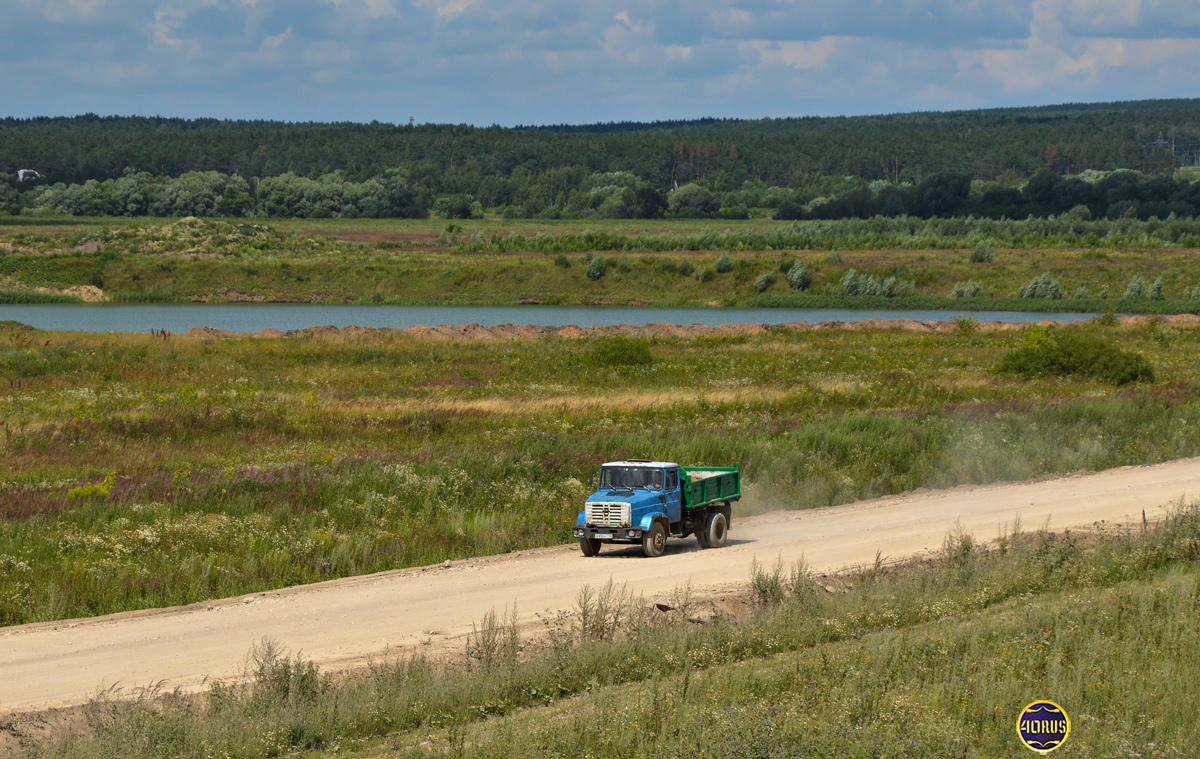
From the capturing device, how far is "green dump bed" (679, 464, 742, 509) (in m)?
19.5

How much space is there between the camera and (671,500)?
1925 centimetres

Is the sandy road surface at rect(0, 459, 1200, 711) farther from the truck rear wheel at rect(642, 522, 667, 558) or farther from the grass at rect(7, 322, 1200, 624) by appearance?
the grass at rect(7, 322, 1200, 624)

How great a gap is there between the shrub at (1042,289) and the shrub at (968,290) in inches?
142

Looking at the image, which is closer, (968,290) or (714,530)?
(714,530)

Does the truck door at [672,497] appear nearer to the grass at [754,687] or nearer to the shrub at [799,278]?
the grass at [754,687]

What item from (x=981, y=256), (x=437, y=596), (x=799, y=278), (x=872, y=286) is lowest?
(x=872, y=286)

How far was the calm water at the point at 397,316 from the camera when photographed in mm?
78000

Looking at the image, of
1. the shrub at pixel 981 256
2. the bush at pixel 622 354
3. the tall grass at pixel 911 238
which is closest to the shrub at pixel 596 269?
the tall grass at pixel 911 238

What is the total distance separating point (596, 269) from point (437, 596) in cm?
9847

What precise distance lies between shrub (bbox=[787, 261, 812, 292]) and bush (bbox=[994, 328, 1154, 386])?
209 ft

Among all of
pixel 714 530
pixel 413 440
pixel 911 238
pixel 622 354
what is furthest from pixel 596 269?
pixel 714 530

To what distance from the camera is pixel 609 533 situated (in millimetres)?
18578

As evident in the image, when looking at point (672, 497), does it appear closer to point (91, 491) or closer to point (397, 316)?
point (91, 491)

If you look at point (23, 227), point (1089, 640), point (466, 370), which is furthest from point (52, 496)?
point (23, 227)
